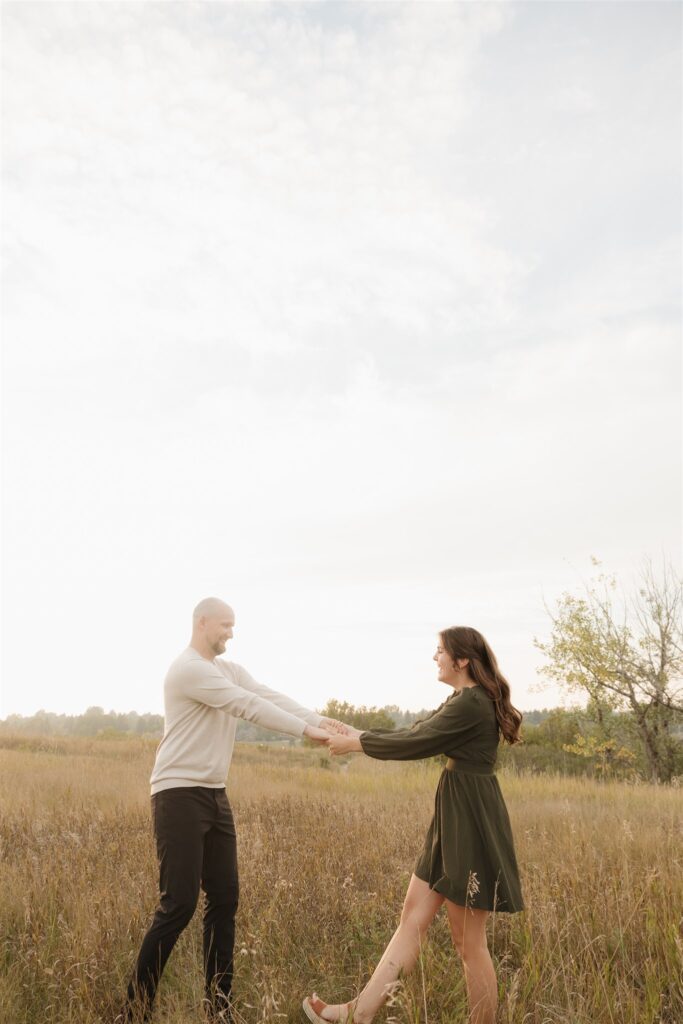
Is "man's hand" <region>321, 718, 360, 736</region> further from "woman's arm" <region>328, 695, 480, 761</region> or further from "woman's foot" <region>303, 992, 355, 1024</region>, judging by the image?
"woman's foot" <region>303, 992, 355, 1024</region>

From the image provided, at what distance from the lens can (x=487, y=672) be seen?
3.86 m

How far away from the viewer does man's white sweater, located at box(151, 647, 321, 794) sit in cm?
411

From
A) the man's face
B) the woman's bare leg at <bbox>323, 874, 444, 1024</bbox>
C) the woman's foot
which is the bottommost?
the woman's foot

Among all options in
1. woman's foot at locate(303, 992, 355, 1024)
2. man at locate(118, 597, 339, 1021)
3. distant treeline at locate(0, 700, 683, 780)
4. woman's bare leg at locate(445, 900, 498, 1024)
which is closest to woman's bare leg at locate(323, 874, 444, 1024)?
woman's foot at locate(303, 992, 355, 1024)

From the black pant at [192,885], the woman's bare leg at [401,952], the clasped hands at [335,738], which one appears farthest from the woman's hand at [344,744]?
the woman's bare leg at [401,952]

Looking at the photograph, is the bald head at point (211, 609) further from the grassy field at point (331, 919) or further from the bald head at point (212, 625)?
the grassy field at point (331, 919)

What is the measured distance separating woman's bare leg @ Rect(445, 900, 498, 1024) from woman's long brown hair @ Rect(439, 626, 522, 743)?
83cm

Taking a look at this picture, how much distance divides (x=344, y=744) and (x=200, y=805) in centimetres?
85

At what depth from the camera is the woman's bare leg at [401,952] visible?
11.9 ft

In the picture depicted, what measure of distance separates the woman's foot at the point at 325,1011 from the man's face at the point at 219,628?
1.86 metres

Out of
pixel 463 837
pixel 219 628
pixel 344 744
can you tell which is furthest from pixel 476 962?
pixel 219 628

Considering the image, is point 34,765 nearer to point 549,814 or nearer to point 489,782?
point 549,814

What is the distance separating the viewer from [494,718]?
381 centimetres

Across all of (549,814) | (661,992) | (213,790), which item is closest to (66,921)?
(213,790)
